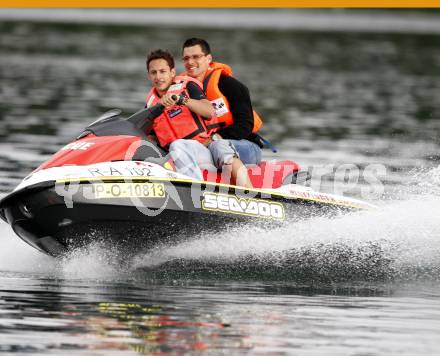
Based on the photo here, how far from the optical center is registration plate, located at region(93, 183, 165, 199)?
10.2 metres

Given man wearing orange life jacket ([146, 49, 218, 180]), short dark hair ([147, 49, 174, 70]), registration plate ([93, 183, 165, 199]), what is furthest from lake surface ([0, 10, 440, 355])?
short dark hair ([147, 49, 174, 70])

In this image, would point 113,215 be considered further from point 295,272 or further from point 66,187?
point 295,272

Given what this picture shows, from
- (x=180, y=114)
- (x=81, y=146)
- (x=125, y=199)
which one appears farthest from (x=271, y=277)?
(x=81, y=146)

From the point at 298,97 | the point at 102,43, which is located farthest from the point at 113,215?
the point at 102,43

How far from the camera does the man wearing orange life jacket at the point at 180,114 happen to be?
10.9m

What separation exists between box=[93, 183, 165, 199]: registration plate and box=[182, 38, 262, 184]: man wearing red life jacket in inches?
44.2

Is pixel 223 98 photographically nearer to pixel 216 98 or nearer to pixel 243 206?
pixel 216 98

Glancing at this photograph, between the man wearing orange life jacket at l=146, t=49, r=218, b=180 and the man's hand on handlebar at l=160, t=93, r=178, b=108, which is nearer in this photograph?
the man's hand on handlebar at l=160, t=93, r=178, b=108

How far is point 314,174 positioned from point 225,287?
6995mm

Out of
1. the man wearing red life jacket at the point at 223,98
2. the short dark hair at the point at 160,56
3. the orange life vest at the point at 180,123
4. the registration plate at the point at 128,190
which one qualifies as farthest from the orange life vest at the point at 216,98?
the registration plate at the point at 128,190

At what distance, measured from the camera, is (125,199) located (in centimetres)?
1034

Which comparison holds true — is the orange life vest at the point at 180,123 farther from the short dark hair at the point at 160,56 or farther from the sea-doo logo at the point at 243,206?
the sea-doo logo at the point at 243,206

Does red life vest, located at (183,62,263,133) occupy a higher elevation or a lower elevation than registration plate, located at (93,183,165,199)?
higher

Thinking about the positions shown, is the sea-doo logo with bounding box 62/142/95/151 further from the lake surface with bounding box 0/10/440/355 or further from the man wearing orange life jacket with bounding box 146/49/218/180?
the lake surface with bounding box 0/10/440/355
